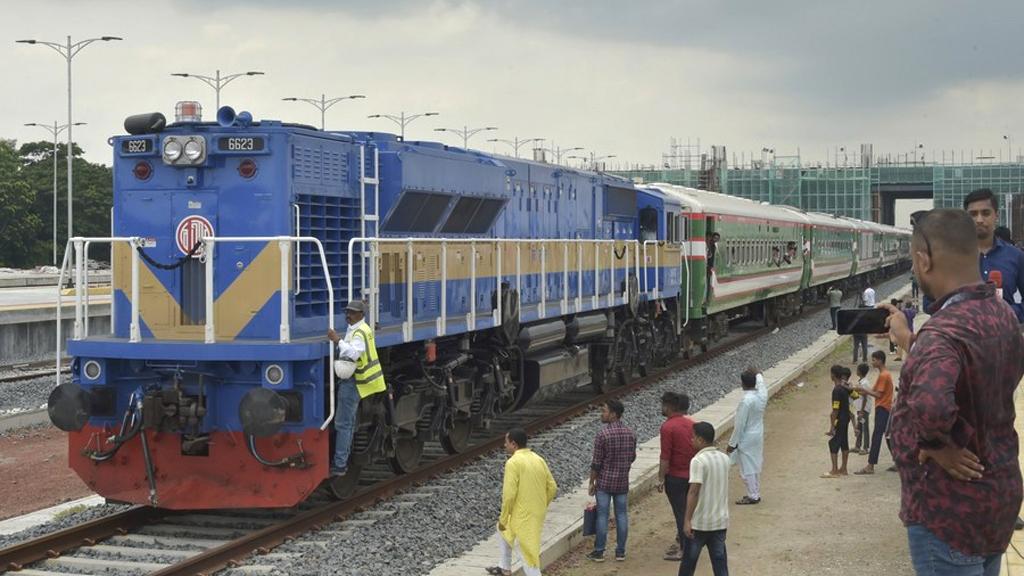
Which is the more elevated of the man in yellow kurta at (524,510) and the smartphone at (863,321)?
the smartphone at (863,321)

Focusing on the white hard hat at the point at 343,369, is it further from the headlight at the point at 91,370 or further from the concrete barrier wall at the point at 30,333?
the concrete barrier wall at the point at 30,333

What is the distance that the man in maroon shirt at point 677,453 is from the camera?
9.97 meters

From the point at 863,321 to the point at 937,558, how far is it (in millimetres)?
1337

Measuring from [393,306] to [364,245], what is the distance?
3.21 feet

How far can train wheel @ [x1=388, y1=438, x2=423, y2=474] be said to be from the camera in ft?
43.2

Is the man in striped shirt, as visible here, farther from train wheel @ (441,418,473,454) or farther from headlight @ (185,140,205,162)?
train wheel @ (441,418,473,454)

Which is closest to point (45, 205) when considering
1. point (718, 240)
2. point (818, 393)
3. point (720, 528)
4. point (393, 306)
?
point (718, 240)

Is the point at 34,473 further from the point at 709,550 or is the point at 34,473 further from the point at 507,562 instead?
the point at 709,550

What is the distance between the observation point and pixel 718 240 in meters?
29.1

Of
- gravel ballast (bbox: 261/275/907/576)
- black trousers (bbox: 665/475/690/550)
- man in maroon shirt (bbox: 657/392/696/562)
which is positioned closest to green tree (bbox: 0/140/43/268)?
gravel ballast (bbox: 261/275/907/576)

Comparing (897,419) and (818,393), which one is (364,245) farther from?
(818,393)

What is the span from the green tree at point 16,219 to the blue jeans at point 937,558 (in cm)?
6735

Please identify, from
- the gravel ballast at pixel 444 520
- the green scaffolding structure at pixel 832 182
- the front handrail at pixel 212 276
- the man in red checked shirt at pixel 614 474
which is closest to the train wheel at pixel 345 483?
the gravel ballast at pixel 444 520

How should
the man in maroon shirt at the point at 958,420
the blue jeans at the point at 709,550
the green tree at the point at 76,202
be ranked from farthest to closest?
1. the green tree at the point at 76,202
2. the blue jeans at the point at 709,550
3. the man in maroon shirt at the point at 958,420
